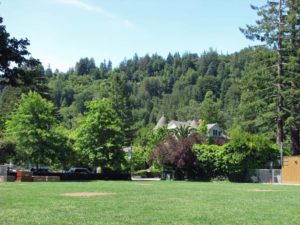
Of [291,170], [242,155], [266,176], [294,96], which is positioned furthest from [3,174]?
[294,96]

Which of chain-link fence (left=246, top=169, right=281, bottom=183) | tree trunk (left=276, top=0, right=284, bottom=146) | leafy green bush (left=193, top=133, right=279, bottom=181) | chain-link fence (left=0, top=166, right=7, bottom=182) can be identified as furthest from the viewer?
tree trunk (left=276, top=0, right=284, bottom=146)

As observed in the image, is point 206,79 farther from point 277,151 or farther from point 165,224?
point 165,224

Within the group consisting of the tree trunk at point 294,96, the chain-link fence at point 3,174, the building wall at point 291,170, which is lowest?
the chain-link fence at point 3,174

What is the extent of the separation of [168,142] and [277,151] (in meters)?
13.5

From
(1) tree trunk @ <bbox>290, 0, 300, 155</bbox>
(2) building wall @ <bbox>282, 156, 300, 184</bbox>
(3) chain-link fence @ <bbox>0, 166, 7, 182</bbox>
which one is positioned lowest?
(3) chain-link fence @ <bbox>0, 166, 7, 182</bbox>

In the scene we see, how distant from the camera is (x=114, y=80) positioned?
4097 inches

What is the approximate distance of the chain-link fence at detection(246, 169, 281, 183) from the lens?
1992 inches

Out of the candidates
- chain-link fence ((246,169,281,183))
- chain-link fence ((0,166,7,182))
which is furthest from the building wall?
chain-link fence ((0,166,7,182))

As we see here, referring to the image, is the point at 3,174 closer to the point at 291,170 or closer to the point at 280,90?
the point at 291,170

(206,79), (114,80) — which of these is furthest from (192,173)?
(206,79)

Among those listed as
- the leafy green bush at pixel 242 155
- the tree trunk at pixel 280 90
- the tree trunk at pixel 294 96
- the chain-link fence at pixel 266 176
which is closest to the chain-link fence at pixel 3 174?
the leafy green bush at pixel 242 155

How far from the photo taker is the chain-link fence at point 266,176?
50.6m

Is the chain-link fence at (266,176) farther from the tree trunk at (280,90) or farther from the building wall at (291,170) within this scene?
the tree trunk at (280,90)

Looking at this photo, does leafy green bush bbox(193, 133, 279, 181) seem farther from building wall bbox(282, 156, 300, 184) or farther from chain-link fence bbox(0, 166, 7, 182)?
chain-link fence bbox(0, 166, 7, 182)
